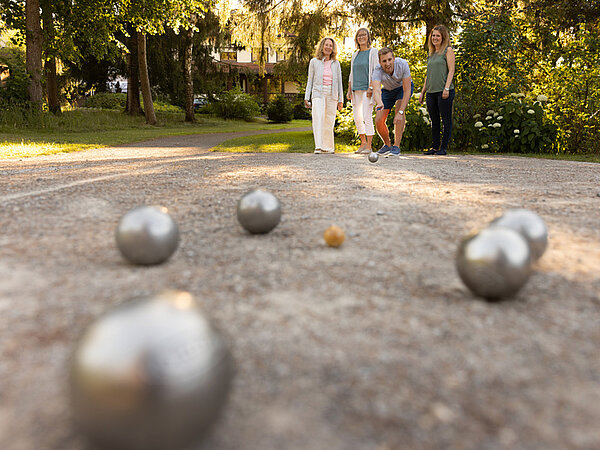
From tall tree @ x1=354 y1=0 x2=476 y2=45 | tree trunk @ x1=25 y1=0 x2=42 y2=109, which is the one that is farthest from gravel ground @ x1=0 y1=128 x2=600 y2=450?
tree trunk @ x1=25 y1=0 x2=42 y2=109

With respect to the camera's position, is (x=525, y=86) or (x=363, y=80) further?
(x=525, y=86)

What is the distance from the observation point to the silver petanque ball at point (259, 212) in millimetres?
3082

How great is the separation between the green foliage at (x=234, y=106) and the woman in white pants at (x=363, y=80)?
24078 millimetres

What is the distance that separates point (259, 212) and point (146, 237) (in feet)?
2.76

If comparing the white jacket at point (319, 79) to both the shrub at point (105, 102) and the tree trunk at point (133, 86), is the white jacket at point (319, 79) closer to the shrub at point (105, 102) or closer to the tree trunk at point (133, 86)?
the tree trunk at point (133, 86)

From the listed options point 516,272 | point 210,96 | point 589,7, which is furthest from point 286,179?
point 210,96

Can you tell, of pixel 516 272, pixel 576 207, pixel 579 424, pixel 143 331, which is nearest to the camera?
pixel 143 331

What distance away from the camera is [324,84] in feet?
30.0

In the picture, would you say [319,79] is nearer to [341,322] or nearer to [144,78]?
[341,322]

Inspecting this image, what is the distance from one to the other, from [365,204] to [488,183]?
2.17 m

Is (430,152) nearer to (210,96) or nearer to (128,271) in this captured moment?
(128,271)

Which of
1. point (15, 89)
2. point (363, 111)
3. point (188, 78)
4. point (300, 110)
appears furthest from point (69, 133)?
point (300, 110)

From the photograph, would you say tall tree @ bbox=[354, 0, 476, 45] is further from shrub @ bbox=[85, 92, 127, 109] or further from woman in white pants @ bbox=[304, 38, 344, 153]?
shrub @ bbox=[85, 92, 127, 109]

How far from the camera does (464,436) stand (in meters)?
1.29
